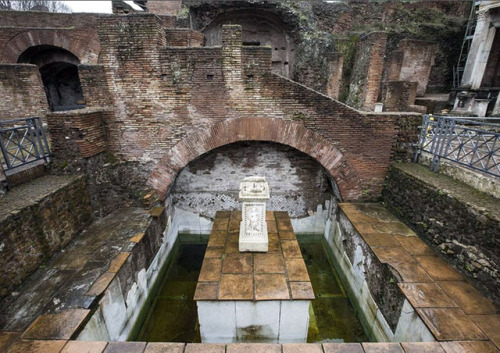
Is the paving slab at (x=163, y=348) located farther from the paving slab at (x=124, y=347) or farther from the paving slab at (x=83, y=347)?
the paving slab at (x=83, y=347)

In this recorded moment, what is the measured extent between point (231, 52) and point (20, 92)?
6.28 metres

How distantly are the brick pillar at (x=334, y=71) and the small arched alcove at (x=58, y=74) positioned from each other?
1067cm

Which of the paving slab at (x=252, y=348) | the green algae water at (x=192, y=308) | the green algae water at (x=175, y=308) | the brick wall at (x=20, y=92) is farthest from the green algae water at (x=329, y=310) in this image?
the brick wall at (x=20, y=92)

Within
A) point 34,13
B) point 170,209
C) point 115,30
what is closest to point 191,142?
point 170,209

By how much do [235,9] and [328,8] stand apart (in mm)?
5520

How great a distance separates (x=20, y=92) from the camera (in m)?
6.79

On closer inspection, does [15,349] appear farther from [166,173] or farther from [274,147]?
[274,147]

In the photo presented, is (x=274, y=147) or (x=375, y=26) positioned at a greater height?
(x=375, y=26)

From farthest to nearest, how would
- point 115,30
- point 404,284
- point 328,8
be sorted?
point 328,8, point 115,30, point 404,284

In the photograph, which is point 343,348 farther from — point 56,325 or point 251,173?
point 251,173

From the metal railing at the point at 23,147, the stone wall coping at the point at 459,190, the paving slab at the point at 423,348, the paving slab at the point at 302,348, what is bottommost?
the paving slab at the point at 302,348

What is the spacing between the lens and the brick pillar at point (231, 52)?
4.83 m

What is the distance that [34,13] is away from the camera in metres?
10.1

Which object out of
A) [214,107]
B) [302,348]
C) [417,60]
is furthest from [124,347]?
[417,60]
